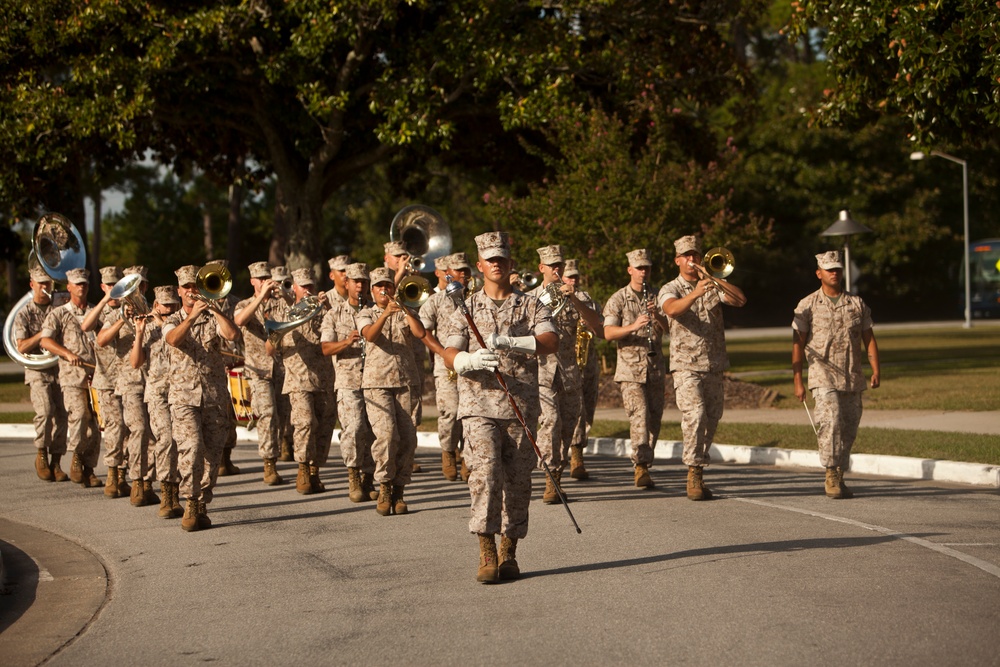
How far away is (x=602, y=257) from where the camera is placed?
2428 centimetres

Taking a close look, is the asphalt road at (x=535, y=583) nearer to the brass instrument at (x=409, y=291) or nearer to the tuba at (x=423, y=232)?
the brass instrument at (x=409, y=291)

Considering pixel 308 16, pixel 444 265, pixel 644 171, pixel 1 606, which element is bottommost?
pixel 1 606

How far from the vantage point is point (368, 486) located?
41.0 ft

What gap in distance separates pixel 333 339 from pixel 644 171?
13107 millimetres

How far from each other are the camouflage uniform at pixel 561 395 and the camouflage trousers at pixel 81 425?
4554mm

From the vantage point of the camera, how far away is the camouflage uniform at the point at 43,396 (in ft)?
46.6

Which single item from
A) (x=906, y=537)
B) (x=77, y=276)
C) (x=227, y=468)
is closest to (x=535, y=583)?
(x=906, y=537)

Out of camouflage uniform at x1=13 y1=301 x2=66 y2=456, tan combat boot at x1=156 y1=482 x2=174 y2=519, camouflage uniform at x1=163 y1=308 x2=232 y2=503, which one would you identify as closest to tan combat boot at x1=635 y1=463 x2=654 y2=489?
camouflage uniform at x1=163 y1=308 x2=232 y2=503

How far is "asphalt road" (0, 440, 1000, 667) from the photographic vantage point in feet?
22.2

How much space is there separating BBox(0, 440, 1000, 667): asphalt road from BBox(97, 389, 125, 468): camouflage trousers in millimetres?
448

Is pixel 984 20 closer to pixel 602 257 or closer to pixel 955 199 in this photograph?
pixel 602 257

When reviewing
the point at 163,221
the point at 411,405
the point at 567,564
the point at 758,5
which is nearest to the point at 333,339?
the point at 411,405

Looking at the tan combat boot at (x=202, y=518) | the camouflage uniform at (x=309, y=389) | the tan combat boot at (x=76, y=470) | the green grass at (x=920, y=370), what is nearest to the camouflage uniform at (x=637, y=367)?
the camouflage uniform at (x=309, y=389)

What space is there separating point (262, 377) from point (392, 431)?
2844mm
